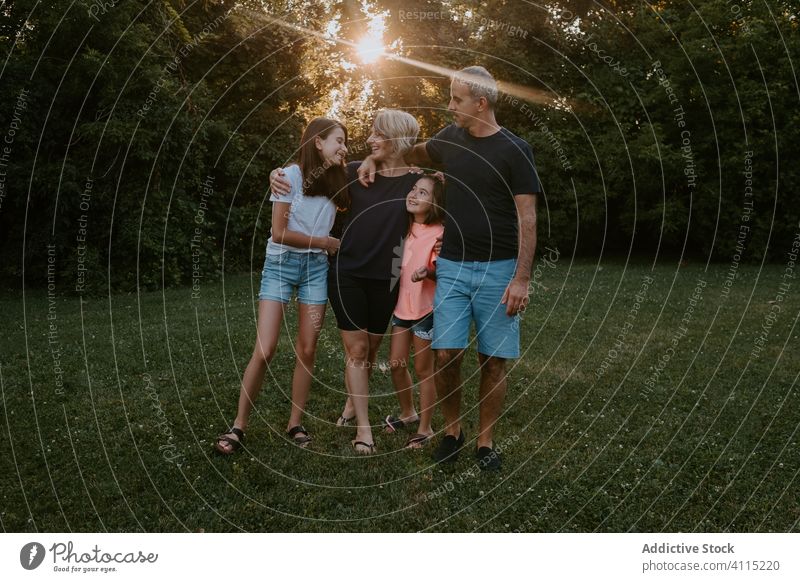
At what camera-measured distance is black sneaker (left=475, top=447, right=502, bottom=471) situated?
559 centimetres

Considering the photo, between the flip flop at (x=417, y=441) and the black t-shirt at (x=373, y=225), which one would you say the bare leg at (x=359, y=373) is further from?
the black t-shirt at (x=373, y=225)

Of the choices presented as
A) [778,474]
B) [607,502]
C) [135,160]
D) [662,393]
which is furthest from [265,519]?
[135,160]

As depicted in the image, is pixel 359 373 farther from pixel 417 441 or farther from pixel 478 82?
pixel 478 82

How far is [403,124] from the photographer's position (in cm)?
544

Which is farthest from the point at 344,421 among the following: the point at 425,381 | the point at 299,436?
the point at 425,381

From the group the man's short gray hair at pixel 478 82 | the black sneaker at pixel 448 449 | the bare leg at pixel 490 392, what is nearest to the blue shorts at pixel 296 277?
the bare leg at pixel 490 392

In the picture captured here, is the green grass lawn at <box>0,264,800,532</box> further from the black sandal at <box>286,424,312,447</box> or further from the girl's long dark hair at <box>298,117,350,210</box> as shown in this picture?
the girl's long dark hair at <box>298,117,350,210</box>

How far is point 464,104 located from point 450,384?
2148mm

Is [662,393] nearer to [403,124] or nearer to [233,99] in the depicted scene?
[403,124]

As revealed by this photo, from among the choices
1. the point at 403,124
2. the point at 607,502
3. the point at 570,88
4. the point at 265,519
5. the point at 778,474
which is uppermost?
the point at 570,88

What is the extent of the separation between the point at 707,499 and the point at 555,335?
5.67 meters

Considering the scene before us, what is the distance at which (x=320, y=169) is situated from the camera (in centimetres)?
552

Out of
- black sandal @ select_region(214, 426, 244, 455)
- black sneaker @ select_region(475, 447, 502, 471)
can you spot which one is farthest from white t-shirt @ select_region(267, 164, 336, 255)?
black sneaker @ select_region(475, 447, 502, 471)

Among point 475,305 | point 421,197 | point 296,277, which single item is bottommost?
point 296,277
